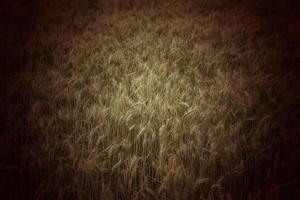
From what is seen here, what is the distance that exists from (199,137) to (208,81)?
1054mm

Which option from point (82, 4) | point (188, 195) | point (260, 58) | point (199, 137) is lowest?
point (188, 195)

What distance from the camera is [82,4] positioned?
636cm

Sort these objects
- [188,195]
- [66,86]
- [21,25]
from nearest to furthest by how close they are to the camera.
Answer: [188,195]
[66,86]
[21,25]

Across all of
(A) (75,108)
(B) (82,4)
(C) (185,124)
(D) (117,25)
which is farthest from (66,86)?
(B) (82,4)

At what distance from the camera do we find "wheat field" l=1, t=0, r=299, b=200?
1.59 metres

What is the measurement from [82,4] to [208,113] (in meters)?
4.92

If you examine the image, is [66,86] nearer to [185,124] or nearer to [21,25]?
[185,124]

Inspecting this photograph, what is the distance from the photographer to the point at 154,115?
2.20 m

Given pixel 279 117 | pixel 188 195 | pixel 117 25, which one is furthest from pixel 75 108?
pixel 117 25

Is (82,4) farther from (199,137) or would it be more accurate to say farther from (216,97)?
(199,137)

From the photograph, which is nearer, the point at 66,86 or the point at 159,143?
the point at 159,143

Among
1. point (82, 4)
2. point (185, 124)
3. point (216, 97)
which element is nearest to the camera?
point (185, 124)

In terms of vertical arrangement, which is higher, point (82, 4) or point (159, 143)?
point (82, 4)

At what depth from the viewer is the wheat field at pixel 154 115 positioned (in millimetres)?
1595
